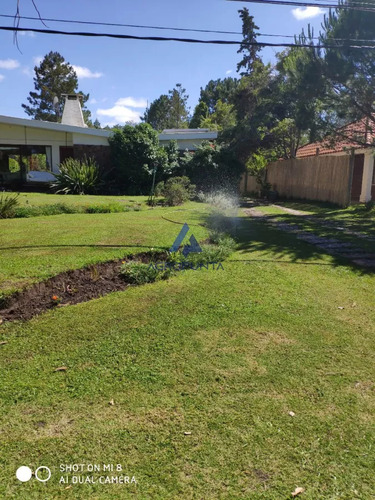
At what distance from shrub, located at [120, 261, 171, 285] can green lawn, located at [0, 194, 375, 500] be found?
0.25 m

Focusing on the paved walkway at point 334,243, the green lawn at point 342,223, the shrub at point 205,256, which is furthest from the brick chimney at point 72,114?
the shrub at point 205,256

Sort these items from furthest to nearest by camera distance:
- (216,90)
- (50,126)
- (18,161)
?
(216,90) < (18,161) < (50,126)

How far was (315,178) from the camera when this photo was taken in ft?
55.1

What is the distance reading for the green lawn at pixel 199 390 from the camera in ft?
6.52

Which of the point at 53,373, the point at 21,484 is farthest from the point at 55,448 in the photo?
the point at 53,373

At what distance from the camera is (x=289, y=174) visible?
19938 mm

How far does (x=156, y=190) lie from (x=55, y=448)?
14.7 metres

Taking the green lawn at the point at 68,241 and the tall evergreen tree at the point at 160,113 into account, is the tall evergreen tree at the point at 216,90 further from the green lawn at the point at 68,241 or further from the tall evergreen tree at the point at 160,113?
the green lawn at the point at 68,241

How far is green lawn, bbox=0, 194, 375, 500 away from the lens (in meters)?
1.99

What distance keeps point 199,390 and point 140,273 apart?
96.2 inches

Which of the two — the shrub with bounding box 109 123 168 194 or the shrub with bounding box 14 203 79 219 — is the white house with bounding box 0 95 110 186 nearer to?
the shrub with bounding box 109 123 168 194

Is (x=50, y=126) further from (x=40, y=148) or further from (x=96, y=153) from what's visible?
(x=96, y=153)

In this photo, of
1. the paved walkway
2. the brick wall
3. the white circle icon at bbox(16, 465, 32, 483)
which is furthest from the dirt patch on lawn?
the brick wall

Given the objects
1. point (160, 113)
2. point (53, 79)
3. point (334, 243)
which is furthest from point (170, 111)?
point (334, 243)
